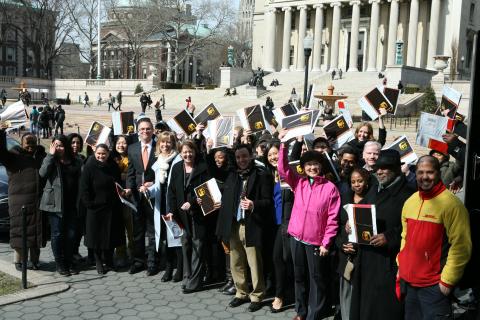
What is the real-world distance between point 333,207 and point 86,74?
403 ft

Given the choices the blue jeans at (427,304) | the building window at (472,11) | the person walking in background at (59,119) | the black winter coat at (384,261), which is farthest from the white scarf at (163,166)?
the building window at (472,11)

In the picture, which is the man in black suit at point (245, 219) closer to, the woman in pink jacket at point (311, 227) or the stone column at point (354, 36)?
the woman in pink jacket at point (311, 227)

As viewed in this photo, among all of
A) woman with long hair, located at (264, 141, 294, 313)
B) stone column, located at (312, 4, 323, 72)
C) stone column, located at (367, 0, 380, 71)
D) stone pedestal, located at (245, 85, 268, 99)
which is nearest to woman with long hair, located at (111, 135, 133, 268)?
woman with long hair, located at (264, 141, 294, 313)

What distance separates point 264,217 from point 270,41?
67.7 m

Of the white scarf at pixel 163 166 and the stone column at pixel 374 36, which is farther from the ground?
the stone column at pixel 374 36

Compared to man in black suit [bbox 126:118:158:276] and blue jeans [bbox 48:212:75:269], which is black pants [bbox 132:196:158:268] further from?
blue jeans [bbox 48:212:75:269]

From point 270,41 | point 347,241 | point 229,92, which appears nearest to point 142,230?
point 347,241

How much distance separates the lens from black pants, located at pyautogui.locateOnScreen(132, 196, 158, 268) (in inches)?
320

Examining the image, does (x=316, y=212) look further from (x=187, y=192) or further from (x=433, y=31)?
(x=433, y=31)

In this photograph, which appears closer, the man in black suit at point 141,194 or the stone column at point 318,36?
the man in black suit at point 141,194

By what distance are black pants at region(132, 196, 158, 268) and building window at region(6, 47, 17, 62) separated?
350ft

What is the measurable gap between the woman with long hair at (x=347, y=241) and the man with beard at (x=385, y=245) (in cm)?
22

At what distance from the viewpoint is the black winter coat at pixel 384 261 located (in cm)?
512

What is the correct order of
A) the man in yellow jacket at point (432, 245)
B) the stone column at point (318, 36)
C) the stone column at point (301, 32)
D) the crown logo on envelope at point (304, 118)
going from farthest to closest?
1. the stone column at point (301, 32)
2. the stone column at point (318, 36)
3. the crown logo on envelope at point (304, 118)
4. the man in yellow jacket at point (432, 245)
